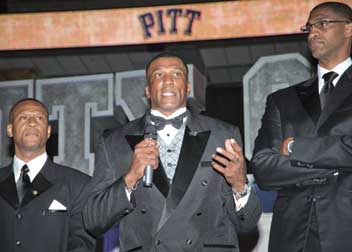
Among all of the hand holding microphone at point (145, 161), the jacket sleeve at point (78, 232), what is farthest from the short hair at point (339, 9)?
the jacket sleeve at point (78, 232)

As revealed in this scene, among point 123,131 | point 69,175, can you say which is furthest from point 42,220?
point 123,131

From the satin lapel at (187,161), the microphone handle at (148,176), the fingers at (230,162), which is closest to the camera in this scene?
the microphone handle at (148,176)

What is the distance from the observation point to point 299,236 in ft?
12.5

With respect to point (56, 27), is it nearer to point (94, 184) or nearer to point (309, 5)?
point (309, 5)

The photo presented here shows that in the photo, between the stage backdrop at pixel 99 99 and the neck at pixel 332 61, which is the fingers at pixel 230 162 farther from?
the stage backdrop at pixel 99 99

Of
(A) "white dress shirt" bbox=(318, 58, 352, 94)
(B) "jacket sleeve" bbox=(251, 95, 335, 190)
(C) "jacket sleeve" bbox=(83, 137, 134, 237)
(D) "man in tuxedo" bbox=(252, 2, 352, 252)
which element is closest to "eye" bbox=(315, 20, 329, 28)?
(D) "man in tuxedo" bbox=(252, 2, 352, 252)

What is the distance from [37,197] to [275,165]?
1.65 m

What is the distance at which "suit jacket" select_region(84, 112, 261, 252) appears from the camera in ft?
12.3

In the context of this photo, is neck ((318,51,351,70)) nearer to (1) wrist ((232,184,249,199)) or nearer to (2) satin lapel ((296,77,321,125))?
(2) satin lapel ((296,77,321,125))

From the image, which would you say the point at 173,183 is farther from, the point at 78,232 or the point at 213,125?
the point at 78,232

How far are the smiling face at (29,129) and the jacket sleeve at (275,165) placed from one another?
5.00 ft

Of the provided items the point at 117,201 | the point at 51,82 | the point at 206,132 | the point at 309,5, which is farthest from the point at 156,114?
the point at 51,82

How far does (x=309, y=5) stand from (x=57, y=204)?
9.91 ft

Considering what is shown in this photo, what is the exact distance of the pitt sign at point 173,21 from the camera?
6391 millimetres
